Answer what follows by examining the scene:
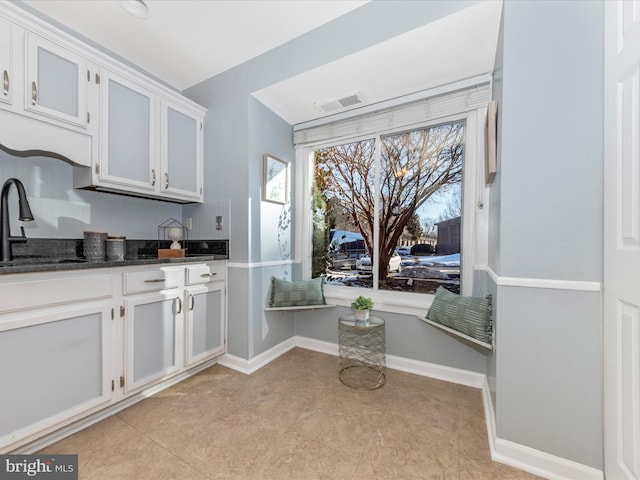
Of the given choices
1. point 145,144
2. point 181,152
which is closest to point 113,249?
point 145,144

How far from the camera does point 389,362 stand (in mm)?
2369

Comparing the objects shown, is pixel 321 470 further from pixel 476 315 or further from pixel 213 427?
pixel 476 315

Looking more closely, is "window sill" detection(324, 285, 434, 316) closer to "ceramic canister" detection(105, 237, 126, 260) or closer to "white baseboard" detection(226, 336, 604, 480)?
"white baseboard" detection(226, 336, 604, 480)

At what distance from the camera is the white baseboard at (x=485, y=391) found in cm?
126

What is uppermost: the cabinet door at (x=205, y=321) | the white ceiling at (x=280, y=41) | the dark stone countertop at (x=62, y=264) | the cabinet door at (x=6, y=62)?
the white ceiling at (x=280, y=41)

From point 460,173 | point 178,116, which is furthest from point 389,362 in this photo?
point 178,116

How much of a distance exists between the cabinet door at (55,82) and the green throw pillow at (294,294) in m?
1.78

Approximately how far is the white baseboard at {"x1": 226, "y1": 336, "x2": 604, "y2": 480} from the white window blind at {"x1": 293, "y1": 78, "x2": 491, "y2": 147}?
6.43 feet

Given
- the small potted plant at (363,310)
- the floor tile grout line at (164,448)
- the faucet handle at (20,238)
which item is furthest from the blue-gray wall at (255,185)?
the faucet handle at (20,238)

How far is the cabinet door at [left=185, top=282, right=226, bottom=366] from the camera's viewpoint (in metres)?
2.10

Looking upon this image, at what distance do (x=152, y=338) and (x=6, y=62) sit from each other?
1707 millimetres

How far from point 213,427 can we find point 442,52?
2.69 m

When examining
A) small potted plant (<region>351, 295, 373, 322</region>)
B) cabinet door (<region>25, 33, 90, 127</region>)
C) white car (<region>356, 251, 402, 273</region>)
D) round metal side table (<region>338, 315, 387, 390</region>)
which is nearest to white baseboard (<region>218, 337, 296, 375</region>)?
round metal side table (<region>338, 315, 387, 390</region>)

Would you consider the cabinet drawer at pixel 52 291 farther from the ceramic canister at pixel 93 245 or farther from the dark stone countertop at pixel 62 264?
the ceramic canister at pixel 93 245
